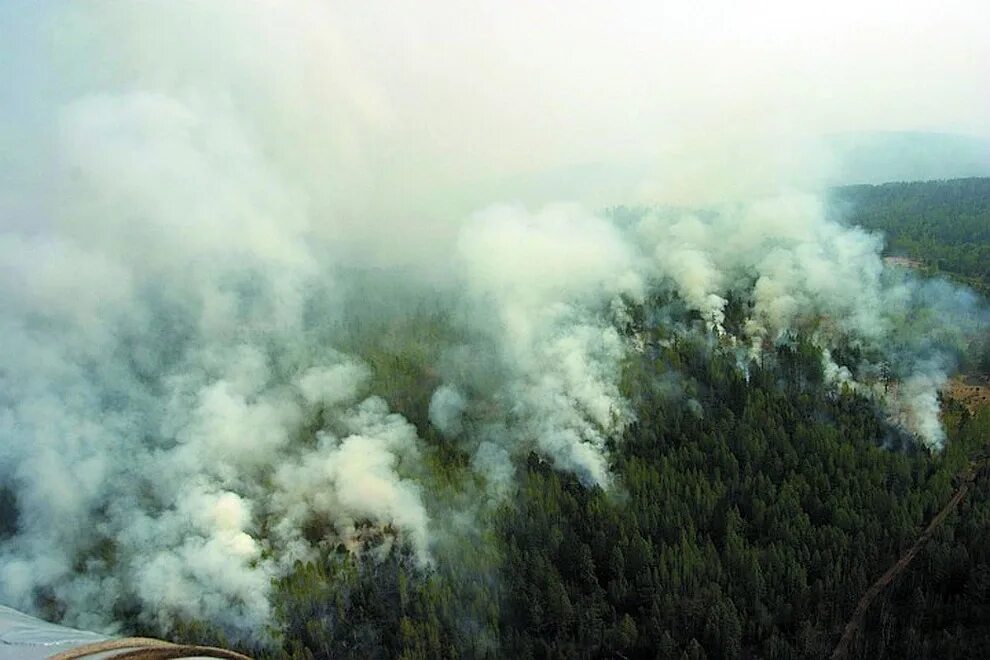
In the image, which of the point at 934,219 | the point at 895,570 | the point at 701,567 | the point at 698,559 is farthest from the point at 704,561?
the point at 934,219

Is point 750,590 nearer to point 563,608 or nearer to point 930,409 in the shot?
point 563,608

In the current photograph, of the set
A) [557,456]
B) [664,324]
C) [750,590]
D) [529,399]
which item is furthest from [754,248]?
[750,590]

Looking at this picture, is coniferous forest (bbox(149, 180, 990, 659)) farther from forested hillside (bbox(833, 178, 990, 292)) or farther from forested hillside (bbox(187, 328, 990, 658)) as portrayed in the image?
forested hillside (bbox(833, 178, 990, 292))

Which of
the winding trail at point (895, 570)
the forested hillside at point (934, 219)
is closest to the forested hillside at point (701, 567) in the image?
the winding trail at point (895, 570)

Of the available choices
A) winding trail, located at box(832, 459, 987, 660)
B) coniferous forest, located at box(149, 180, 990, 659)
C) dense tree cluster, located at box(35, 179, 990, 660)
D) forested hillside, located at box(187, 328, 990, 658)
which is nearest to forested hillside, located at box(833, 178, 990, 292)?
winding trail, located at box(832, 459, 987, 660)

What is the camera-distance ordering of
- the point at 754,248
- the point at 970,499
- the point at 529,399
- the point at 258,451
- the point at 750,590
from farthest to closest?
the point at 754,248
the point at 529,399
the point at 258,451
the point at 970,499
the point at 750,590

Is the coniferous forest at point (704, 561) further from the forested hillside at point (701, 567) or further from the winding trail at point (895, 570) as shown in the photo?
the winding trail at point (895, 570)

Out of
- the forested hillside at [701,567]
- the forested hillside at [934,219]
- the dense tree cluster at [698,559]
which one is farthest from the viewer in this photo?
the forested hillside at [934,219]

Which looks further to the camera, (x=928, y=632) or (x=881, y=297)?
(x=881, y=297)

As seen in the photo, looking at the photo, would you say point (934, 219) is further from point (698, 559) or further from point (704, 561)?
point (698, 559)

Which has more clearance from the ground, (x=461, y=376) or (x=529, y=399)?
(x=461, y=376)
